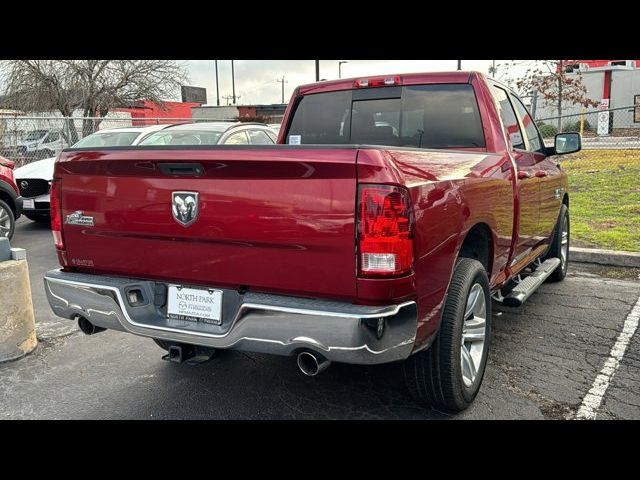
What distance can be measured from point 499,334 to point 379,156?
2.67m

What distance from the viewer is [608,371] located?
12.4ft

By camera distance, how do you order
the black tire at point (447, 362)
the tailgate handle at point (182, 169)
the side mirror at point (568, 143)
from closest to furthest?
the tailgate handle at point (182, 169) < the black tire at point (447, 362) < the side mirror at point (568, 143)

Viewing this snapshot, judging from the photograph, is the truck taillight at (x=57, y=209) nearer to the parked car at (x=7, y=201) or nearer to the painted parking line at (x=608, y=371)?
the painted parking line at (x=608, y=371)

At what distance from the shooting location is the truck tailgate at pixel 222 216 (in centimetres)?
247

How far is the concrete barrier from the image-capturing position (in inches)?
164

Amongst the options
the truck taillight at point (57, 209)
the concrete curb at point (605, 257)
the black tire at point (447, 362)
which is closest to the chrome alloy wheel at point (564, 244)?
the concrete curb at point (605, 257)

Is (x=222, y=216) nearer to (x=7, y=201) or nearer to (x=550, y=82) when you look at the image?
(x=7, y=201)

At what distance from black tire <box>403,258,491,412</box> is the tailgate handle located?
4.80 ft

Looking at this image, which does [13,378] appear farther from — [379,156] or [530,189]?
[530,189]

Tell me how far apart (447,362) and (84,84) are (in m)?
28.5

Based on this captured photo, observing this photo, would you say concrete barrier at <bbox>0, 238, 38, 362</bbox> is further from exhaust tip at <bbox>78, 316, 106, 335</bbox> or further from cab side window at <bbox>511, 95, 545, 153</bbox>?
cab side window at <bbox>511, 95, 545, 153</bbox>

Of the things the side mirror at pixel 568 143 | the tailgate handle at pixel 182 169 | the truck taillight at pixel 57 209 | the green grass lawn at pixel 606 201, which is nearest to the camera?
the tailgate handle at pixel 182 169

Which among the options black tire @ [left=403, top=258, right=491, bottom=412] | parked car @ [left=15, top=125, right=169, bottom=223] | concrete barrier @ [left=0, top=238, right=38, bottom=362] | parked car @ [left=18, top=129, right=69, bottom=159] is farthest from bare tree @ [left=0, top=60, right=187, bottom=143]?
black tire @ [left=403, top=258, right=491, bottom=412]

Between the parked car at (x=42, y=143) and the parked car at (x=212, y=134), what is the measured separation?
746 cm
